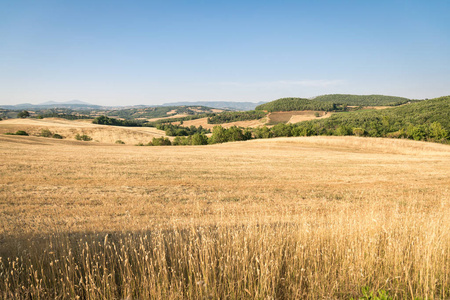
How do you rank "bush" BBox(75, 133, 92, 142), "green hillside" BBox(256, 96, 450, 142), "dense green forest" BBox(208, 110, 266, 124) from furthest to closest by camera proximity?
"dense green forest" BBox(208, 110, 266, 124) → "bush" BBox(75, 133, 92, 142) → "green hillside" BBox(256, 96, 450, 142)

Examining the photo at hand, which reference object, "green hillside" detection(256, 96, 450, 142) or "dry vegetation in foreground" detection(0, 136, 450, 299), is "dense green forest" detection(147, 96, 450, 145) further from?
"dry vegetation in foreground" detection(0, 136, 450, 299)

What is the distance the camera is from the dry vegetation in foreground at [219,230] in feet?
15.6

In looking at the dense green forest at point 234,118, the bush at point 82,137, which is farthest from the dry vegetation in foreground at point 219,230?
the dense green forest at point 234,118

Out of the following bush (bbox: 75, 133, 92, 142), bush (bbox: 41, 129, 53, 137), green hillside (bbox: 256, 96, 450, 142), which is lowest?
bush (bbox: 75, 133, 92, 142)

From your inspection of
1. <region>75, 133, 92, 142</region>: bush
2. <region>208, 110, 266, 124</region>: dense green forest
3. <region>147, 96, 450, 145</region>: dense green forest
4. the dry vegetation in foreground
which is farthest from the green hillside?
the dry vegetation in foreground

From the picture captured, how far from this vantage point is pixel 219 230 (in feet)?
22.6

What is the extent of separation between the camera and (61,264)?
219 inches

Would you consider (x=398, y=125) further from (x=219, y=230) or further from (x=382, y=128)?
(x=219, y=230)

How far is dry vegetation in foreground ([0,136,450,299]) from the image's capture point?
15.6ft

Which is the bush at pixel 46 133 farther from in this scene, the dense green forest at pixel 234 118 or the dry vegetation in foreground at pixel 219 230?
the dense green forest at pixel 234 118

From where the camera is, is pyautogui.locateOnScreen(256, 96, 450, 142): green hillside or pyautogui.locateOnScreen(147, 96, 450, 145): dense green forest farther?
pyautogui.locateOnScreen(147, 96, 450, 145): dense green forest

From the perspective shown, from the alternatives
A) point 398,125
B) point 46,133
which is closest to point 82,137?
point 46,133

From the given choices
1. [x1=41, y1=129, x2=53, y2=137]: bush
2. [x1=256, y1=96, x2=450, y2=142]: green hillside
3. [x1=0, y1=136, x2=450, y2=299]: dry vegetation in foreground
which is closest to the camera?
[x1=0, y1=136, x2=450, y2=299]: dry vegetation in foreground

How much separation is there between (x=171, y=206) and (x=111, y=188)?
6591 mm
